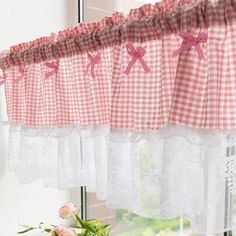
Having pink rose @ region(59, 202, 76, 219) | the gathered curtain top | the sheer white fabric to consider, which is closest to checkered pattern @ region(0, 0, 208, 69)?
the gathered curtain top

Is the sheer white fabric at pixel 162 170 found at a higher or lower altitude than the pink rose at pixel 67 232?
higher

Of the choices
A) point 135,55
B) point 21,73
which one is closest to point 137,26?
point 135,55

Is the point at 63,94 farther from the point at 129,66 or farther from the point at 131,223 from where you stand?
the point at 131,223

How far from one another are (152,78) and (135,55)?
77 millimetres

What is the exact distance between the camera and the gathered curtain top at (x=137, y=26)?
73cm

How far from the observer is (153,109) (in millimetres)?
868

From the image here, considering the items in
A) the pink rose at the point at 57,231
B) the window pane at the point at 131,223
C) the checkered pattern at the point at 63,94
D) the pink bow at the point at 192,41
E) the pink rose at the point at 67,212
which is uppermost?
the pink bow at the point at 192,41

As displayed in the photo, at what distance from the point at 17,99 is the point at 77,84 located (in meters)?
0.37

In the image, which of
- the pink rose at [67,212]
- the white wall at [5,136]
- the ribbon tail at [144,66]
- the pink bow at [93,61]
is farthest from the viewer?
the white wall at [5,136]

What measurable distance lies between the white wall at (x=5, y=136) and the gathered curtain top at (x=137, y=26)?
0.35 metres

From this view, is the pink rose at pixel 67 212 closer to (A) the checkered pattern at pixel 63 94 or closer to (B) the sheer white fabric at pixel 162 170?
(B) the sheer white fabric at pixel 162 170

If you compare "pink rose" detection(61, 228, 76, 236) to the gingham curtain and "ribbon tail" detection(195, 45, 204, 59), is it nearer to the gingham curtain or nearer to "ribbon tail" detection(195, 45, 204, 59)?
the gingham curtain

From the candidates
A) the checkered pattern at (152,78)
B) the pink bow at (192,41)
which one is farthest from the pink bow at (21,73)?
the pink bow at (192,41)

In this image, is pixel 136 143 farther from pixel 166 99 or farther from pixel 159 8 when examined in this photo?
pixel 159 8
